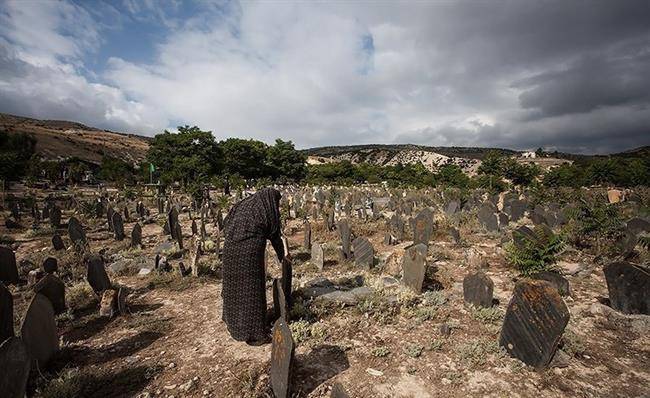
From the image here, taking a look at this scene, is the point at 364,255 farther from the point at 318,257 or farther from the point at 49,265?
the point at 49,265

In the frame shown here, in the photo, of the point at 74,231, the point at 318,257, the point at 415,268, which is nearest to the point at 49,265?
the point at 74,231

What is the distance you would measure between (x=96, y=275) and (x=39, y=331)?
2.80 metres

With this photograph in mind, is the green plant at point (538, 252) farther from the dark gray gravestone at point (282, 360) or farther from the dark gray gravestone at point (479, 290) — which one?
Result: the dark gray gravestone at point (282, 360)

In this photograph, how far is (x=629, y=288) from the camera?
18.9ft

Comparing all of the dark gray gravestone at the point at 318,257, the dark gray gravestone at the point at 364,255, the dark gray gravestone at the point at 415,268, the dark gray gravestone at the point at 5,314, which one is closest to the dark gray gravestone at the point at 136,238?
the dark gray gravestone at the point at 318,257

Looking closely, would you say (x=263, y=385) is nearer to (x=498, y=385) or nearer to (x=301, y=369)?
(x=301, y=369)

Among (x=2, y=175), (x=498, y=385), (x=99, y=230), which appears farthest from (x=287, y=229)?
(x=2, y=175)

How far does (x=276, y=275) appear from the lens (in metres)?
8.45

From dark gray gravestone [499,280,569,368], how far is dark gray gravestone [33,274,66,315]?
7470mm

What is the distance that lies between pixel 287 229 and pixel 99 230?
7867 millimetres

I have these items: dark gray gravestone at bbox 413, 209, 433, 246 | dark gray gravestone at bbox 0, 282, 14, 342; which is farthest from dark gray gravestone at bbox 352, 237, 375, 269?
dark gray gravestone at bbox 0, 282, 14, 342

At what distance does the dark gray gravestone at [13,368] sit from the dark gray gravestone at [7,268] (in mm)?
5962

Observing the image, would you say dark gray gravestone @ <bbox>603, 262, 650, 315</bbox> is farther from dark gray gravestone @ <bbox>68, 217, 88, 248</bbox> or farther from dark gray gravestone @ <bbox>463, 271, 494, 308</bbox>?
dark gray gravestone @ <bbox>68, 217, 88, 248</bbox>

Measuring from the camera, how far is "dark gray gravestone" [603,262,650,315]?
562 centimetres
